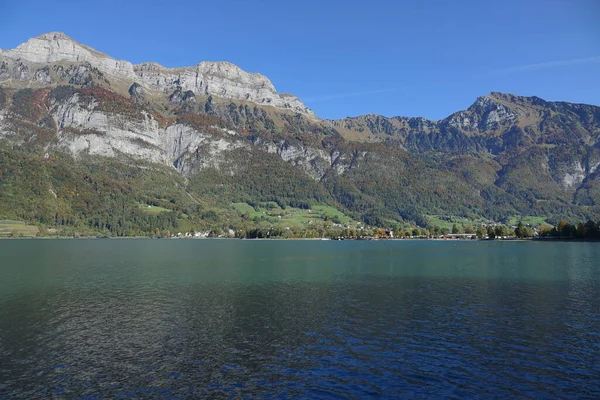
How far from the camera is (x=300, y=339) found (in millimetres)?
37875

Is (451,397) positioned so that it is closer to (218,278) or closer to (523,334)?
(523,334)

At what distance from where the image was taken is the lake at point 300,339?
89.4 ft

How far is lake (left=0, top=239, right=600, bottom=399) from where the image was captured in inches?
1072

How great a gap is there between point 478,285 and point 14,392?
63477 mm

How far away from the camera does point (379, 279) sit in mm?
77688

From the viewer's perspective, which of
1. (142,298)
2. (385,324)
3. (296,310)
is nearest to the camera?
(385,324)

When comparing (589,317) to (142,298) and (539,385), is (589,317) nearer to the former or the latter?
(539,385)

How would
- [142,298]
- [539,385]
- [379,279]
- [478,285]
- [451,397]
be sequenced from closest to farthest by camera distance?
1. [451,397]
2. [539,385]
3. [142,298]
4. [478,285]
5. [379,279]

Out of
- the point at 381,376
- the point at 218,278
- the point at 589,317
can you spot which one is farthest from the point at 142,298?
the point at 589,317

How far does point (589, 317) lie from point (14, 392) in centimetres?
5257

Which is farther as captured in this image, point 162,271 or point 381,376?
point 162,271

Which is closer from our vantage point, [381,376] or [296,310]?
[381,376]

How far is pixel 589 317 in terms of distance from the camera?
4491 cm

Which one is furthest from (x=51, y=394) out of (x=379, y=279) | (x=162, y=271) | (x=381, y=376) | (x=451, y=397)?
(x=162, y=271)
